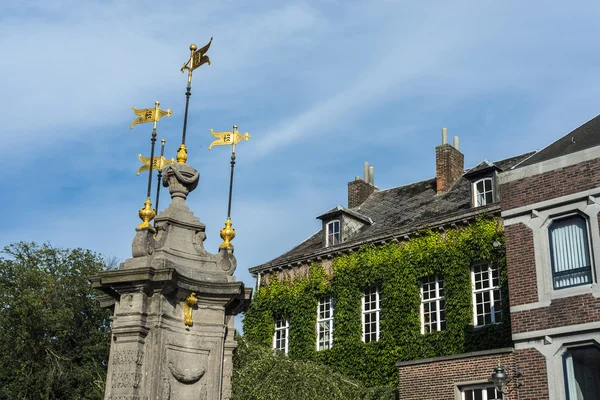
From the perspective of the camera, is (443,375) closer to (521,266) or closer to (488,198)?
(521,266)

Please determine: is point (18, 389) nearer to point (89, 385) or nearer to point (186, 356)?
point (89, 385)

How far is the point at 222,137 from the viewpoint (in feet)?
44.5

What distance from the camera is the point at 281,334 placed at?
3056 cm

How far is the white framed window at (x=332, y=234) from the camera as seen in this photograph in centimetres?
3092

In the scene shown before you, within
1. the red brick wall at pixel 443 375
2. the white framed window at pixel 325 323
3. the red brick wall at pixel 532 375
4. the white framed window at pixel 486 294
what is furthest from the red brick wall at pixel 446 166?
the red brick wall at pixel 532 375

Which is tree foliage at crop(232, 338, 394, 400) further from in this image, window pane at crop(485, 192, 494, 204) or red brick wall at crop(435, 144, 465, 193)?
red brick wall at crop(435, 144, 465, 193)

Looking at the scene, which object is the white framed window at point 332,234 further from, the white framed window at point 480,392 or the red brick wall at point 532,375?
the red brick wall at point 532,375

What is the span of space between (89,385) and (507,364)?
48.6 feet

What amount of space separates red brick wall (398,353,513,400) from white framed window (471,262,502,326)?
3931mm

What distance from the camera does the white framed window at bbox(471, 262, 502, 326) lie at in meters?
24.8

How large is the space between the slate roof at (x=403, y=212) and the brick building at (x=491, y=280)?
0.07 m

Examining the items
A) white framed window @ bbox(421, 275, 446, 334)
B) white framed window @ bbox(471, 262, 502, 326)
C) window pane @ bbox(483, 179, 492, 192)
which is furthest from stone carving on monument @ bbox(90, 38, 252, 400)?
window pane @ bbox(483, 179, 492, 192)

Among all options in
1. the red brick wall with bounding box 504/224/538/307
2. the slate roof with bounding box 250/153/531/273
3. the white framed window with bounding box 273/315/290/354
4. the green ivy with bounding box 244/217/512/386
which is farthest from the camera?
the white framed window with bounding box 273/315/290/354

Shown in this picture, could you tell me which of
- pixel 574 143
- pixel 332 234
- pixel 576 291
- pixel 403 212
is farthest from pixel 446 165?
pixel 576 291
